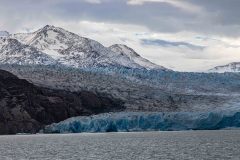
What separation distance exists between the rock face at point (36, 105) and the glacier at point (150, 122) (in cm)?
937

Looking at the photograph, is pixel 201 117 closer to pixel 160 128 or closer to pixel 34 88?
pixel 160 128

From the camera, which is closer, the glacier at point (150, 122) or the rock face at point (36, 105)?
the glacier at point (150, 122)

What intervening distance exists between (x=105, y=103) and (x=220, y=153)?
114 metres

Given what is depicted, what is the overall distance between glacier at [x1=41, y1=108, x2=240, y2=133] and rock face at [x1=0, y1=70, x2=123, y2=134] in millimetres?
9372

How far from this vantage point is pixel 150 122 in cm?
15875

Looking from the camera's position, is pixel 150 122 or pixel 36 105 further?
pixel 36 105

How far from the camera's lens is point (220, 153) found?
277 feet

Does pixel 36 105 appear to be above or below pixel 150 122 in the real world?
above

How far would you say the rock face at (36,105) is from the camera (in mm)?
171750

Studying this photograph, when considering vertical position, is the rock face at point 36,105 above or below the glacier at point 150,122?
above

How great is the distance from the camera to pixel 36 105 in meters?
182

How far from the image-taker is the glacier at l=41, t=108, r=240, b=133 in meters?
153

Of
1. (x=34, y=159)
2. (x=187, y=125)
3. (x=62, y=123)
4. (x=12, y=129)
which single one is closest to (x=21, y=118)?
(x=12, y=129)

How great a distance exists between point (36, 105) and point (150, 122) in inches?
1736
